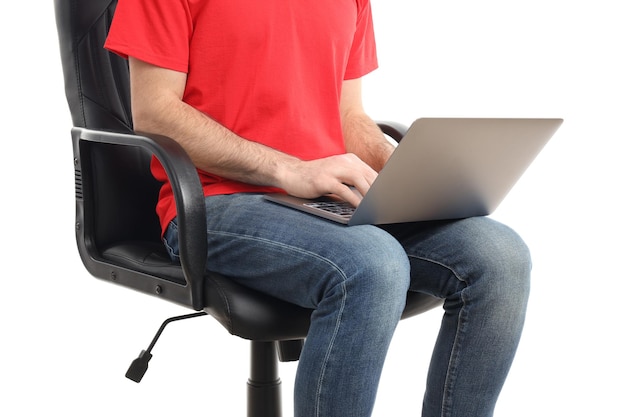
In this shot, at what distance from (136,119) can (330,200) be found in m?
0.37

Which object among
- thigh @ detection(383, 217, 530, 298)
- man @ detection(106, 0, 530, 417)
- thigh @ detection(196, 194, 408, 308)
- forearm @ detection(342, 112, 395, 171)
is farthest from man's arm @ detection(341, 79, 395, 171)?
thigh @ detection(196, 194, 408, 308)

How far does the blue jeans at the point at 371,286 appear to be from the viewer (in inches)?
51.7

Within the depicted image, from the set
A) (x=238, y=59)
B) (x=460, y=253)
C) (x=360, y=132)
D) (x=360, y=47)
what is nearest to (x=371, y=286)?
(x=460, y=253)

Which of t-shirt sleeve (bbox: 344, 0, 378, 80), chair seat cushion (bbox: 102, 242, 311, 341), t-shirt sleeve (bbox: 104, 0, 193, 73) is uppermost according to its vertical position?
t-shirt sleeve (bbox: 104, 0, 193, 73)

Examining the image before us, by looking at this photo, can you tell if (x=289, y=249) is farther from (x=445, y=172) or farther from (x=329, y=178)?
(x=445, y=172)

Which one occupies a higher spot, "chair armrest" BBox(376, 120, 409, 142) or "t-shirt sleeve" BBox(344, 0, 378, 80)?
"t-shirt sleeve" BBox(344, 0, 378, 80)

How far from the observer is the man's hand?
4.86 feet

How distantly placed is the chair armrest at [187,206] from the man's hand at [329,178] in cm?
18

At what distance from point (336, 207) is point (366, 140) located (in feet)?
1.34

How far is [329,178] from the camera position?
149cm

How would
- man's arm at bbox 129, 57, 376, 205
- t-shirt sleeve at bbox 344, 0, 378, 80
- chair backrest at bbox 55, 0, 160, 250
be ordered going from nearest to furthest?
man's arm at bbox 129, 57, 376, 205 → chair backrest at bbox 55, 0, 160, 250 → t-shirt sleeve at bbox 344, 0, 378, 80

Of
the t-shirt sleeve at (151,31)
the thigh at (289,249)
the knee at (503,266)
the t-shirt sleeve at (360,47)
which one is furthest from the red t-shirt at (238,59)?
the knee at (503,266)

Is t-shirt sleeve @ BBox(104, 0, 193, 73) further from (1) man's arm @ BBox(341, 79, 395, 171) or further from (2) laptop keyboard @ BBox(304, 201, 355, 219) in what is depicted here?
(1) man's arm @ BBox(341, 79, 395, 171)

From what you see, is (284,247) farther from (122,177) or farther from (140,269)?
(122,177)
